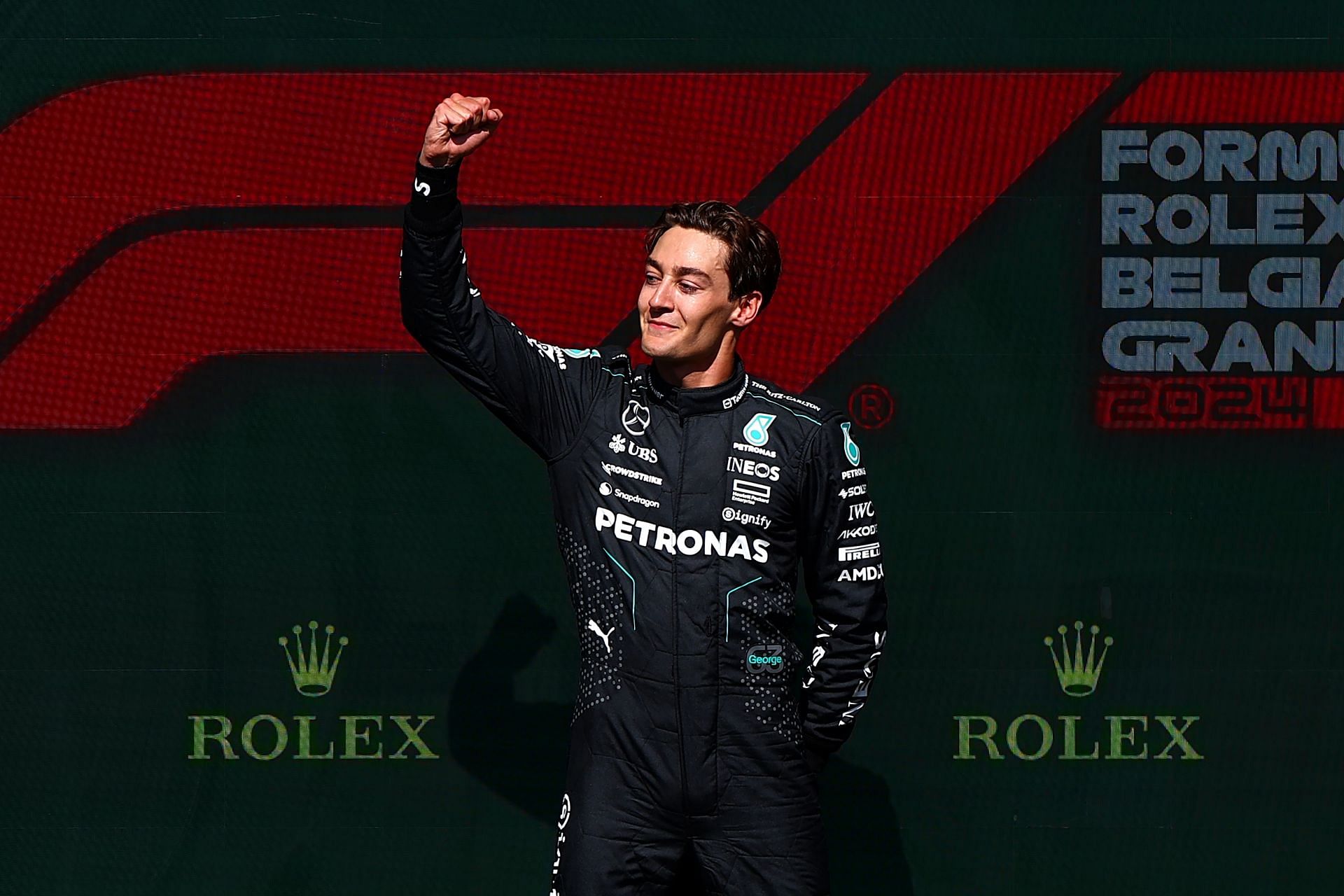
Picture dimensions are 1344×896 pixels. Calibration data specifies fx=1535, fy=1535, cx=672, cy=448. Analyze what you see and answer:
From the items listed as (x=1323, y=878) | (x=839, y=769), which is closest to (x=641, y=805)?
(x=839, y=769)

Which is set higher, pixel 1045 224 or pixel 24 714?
pixel 1045 224

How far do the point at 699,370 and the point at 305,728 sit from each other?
66.6 inches

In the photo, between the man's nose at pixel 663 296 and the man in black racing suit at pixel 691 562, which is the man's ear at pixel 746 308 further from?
the man's nose at pixel 663 296

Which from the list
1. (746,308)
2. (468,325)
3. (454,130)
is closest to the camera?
(454,130)

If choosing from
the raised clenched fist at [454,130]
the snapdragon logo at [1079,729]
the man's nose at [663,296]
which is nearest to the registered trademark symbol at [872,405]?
the snapdragon logo at [1079,729]

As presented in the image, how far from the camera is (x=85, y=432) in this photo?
4.00 m

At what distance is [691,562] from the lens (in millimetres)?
2912

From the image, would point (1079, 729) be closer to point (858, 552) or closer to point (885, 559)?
point (885, 559)

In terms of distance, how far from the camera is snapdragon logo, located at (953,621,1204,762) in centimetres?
402

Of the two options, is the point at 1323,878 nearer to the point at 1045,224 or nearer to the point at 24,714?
the point at 1045,224

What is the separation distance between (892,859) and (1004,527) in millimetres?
926

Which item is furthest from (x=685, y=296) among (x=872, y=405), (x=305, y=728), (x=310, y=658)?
(x=305, y=728)

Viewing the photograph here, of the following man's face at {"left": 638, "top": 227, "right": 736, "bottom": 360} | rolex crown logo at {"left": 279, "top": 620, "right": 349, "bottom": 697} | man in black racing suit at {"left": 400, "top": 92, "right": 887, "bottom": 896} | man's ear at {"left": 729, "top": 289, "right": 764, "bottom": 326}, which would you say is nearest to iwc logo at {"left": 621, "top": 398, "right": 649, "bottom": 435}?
man in black racing suit at {"left": 400, "top": 92, "right": 887, "bottom": 896}

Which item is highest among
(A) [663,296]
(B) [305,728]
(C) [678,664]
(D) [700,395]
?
(A) [663,296]
